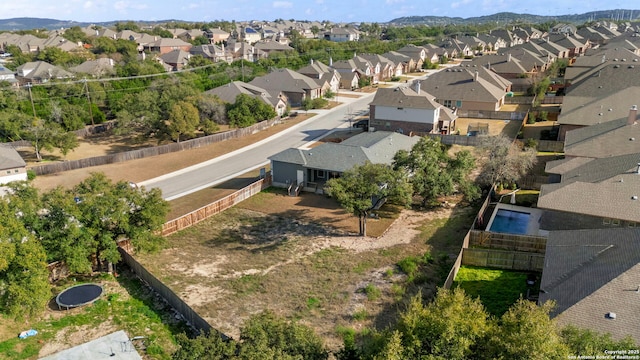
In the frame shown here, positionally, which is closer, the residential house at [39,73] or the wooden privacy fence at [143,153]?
the wooden privacy fence at [143,153]

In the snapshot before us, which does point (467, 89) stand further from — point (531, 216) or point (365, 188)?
point (365, 188)

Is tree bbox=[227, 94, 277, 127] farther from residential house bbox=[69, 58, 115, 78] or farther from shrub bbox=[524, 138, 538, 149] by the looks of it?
residential house bbox=[69, 58, 115, 78]

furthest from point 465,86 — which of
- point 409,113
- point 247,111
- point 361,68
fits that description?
point 361,68

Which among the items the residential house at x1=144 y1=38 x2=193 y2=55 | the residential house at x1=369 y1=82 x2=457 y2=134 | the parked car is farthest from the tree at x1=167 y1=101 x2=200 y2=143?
the residential house at x1=144 y1=38 x2=193 y2=55

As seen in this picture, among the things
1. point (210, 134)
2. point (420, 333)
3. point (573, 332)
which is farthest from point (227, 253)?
point (210, 134)

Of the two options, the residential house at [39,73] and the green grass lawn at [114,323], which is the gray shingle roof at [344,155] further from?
the residential house at [39,73]

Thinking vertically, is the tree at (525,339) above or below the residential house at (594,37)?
below

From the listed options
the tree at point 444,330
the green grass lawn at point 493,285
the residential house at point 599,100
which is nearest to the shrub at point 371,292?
the green grass lawn at point 493,285
